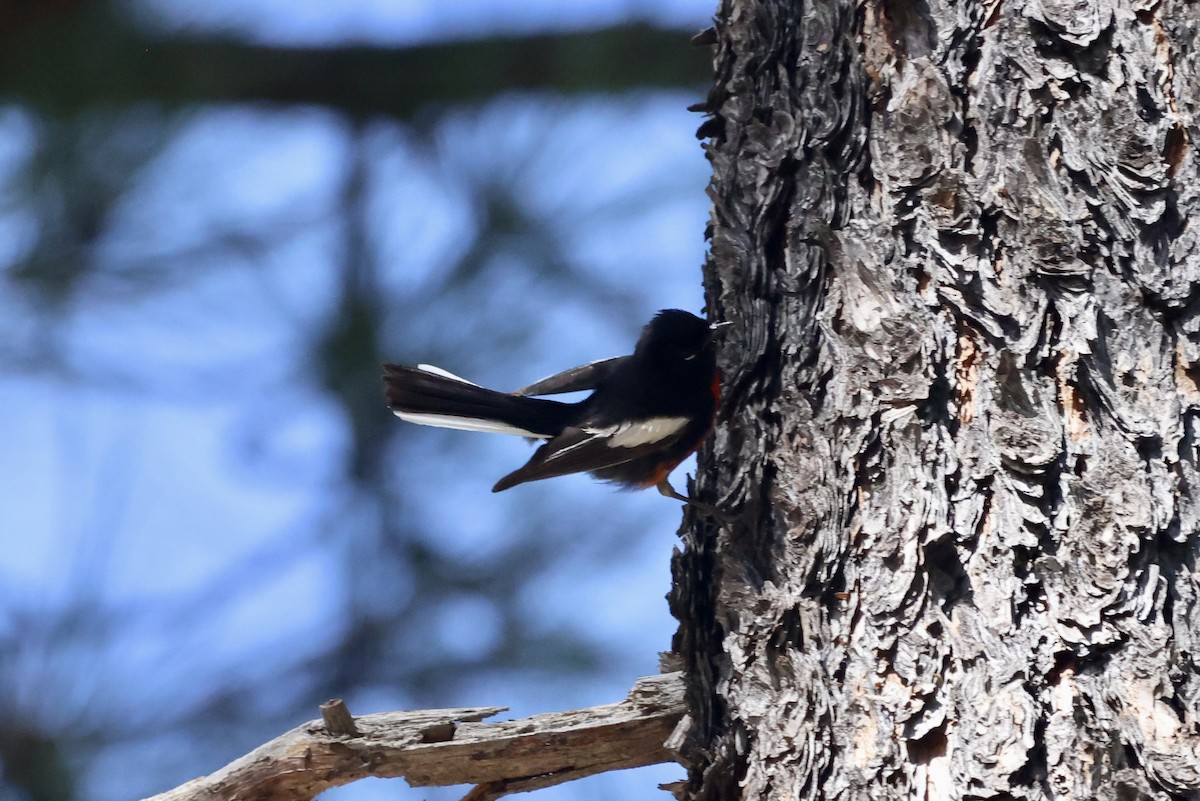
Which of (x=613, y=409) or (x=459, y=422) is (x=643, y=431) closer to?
(x=613, y=409)

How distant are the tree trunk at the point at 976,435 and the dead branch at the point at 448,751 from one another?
16cm

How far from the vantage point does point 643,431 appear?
10.00 feet

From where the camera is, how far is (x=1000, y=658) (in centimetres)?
176

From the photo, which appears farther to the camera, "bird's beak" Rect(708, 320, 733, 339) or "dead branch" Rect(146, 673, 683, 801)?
"bird's beak" Rect(708, 320, 733, 339)

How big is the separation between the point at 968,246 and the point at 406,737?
139 centimetres

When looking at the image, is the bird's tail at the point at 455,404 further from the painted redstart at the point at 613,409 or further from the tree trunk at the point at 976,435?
the tree trunk at the point at 976,435

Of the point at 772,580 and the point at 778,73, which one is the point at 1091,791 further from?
the point at 778,73

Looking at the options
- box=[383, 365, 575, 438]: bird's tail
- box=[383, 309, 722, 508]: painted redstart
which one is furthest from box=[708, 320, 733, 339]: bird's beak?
box=[383, 365, 575, 438]: bird's tail

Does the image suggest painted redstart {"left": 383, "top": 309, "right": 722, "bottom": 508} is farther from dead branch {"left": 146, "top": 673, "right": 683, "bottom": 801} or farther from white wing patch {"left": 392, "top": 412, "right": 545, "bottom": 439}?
dead branch {"left": 146, "top": 673, "right": 683, "bottom": 801}

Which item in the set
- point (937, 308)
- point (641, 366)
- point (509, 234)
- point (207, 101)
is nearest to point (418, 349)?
point (509, 234)

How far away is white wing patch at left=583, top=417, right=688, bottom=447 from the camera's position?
3025 millimetres

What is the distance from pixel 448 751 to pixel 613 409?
132cm

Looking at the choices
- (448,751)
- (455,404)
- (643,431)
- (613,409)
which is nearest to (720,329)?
(643,431)

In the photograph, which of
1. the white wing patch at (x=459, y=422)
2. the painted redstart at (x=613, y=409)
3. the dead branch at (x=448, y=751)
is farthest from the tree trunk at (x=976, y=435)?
the white wing patch at (x=459, y=422)
